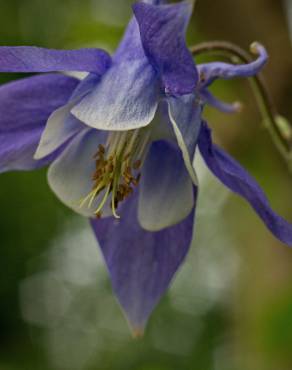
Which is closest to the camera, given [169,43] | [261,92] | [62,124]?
[169,43]

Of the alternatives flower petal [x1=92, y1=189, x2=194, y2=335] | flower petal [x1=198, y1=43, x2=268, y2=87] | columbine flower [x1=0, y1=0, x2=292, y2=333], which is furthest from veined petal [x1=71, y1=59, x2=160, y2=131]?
flower petal [x1=92, y1=189, x2=194, y2=335]

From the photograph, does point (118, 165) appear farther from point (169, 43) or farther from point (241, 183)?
point (169, 43)

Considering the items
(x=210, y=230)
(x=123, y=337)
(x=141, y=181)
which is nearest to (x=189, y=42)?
(x=141, y=181)

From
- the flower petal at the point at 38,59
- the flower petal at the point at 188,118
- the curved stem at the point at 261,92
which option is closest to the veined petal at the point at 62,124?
the flower petal at the point at 38,59

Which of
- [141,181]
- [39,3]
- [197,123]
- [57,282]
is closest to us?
[197,123]

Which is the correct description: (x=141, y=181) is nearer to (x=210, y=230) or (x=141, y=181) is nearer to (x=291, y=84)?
(x=291, y=84)

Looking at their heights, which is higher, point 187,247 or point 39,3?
point 187,247

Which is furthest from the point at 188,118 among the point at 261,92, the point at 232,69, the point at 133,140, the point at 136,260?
the point at 136,260
